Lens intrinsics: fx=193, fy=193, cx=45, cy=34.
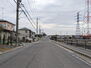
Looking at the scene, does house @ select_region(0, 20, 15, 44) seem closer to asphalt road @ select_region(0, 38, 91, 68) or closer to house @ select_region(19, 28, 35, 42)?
house @ select_region(19, 28, 35, 42)

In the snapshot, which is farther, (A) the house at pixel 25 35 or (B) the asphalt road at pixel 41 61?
(A) the house at pixel 25 35

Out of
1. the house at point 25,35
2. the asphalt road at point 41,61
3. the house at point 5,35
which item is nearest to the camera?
the asphalt road at point 41,61

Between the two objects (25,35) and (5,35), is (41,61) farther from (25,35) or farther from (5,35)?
(25,35)

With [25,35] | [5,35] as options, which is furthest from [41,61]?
[25,35]

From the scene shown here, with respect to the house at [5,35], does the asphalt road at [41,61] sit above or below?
below

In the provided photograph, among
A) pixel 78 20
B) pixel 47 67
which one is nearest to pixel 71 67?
pixel 47 67

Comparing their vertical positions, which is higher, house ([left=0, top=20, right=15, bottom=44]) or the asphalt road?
house ([left=0, top=20, right=15, bottom=44])

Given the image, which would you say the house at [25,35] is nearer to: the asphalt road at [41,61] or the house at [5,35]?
the house at [5,35]

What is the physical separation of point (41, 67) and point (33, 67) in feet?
1.53

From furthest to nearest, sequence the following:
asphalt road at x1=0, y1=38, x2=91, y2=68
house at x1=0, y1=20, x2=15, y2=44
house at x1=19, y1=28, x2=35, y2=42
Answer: house at x1=19, y1=28, x2=35, y2=42 → house at x1=0, y1=20, x2=15, y2=44 → asphalt road at x1=0, y1=38, x2=91, y2=68

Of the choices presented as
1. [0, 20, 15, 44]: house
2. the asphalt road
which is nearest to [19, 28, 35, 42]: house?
[0, 20, 15, 44]: house

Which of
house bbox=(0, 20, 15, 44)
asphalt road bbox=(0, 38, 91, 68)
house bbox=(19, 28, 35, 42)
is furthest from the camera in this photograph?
house bbox=(19, 28, 35, 42)

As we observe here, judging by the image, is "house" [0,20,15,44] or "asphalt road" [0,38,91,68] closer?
"asphalt road" [0,38,91,68]

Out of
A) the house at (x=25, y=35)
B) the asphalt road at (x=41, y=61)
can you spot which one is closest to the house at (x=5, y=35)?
the house at (x=25, y=35)
